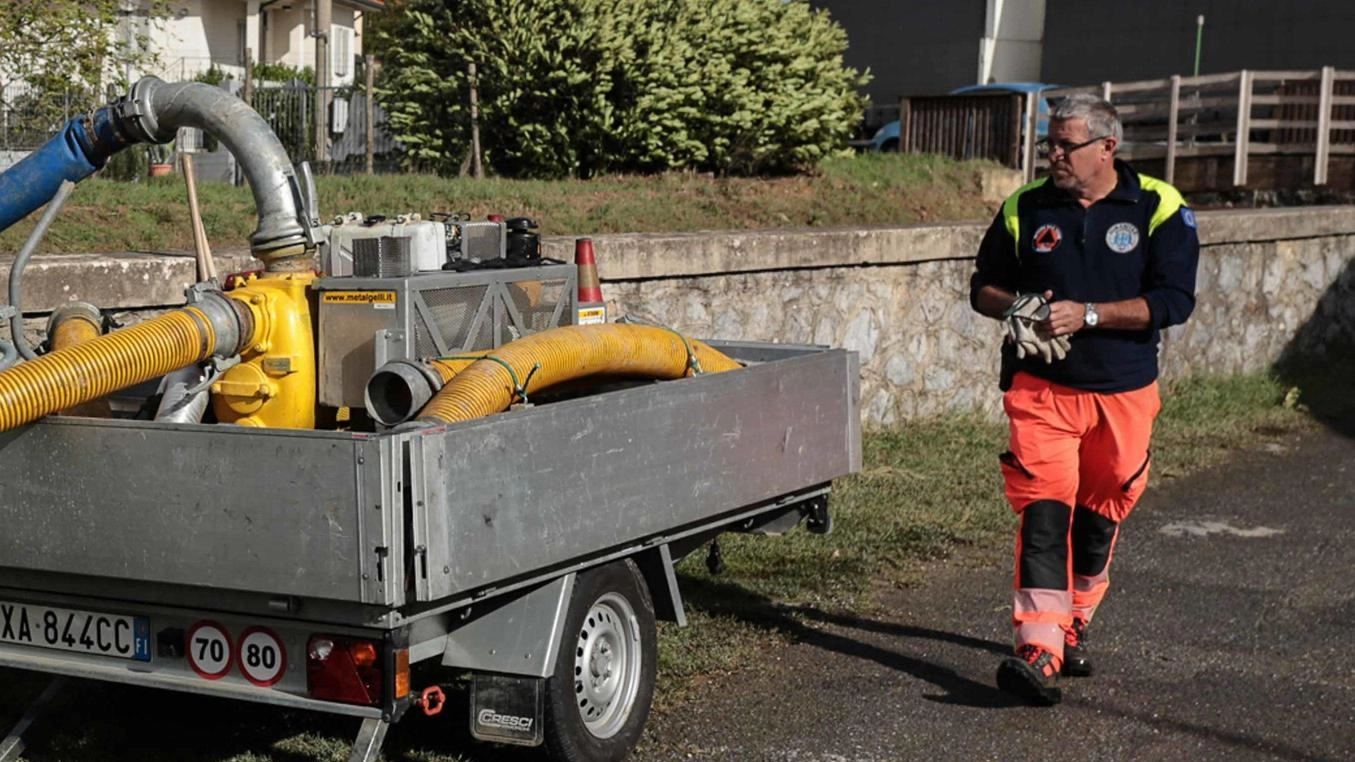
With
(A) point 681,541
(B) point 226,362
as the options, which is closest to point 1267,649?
(A) point 681,541

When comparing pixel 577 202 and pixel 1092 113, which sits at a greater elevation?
pixel 1092 113

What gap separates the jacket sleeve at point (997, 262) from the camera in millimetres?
6203

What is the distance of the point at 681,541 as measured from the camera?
545cm

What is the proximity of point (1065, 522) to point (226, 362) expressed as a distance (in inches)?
111

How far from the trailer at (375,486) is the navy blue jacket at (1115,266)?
0.84 m

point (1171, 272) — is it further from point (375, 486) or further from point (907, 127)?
point (907, 127)

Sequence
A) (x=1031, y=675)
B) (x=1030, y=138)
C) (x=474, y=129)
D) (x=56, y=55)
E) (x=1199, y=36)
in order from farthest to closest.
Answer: (x=1199, y=36) → (x=1030, y=138) → (x=474, y=129) → (x=56, y=55) → (x=1031, y=675)

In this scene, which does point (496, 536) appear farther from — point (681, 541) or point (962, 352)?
point (962, 352)

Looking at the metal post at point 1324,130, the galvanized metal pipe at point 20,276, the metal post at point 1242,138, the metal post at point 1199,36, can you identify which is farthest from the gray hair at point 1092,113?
the metal post at point 1199,36

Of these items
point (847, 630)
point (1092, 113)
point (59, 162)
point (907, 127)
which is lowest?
point (847, 630)

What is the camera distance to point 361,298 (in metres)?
5.19

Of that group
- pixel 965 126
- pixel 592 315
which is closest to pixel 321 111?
pixel 965 126

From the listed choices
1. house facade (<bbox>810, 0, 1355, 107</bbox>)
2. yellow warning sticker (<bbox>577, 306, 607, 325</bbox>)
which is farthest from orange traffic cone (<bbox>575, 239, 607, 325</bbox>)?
house facade (<bbox>810, 0, 1355, 107</bbox>)

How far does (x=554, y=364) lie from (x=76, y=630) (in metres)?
1.49
